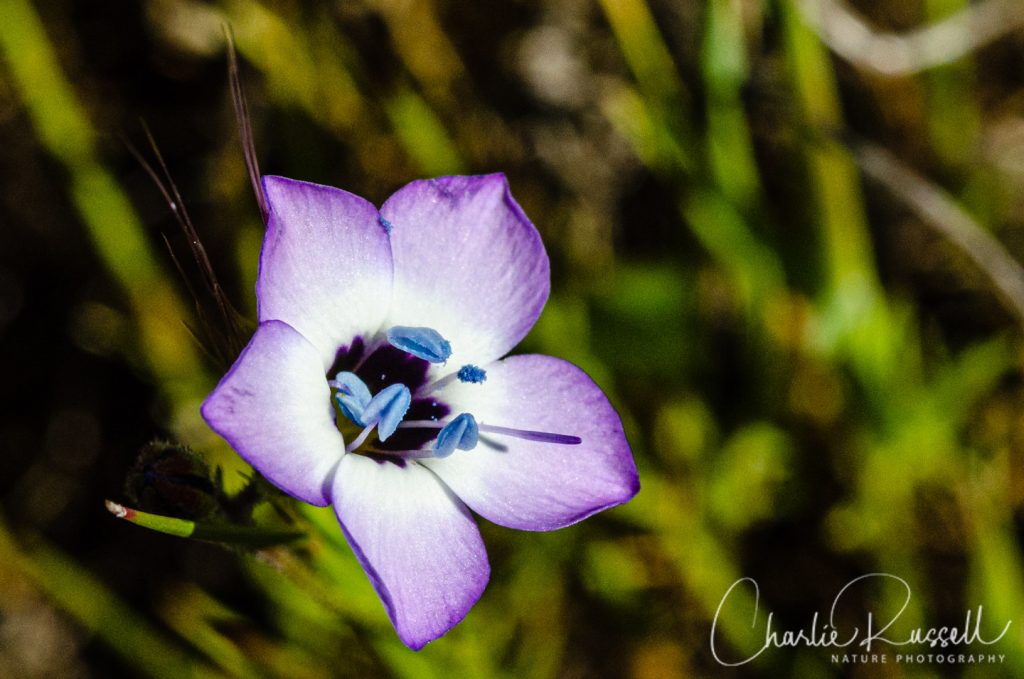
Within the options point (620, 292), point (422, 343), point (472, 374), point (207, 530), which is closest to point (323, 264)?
point (422, 343)

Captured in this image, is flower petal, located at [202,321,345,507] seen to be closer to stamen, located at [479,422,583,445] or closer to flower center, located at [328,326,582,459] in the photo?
flower center, located at [328,326,582,459]

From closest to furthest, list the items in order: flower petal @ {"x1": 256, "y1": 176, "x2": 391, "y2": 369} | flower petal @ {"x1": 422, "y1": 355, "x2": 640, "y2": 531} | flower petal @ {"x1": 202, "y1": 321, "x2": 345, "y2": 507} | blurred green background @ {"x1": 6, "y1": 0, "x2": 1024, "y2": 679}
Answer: flower petal @ {"x1": 202, "y1": 321, "x2": 345, "y2": 507} < flower petal @ {"x1": 256, "y1": 176, "x2": 391, "y2": 369} < flower petal @ {"x1": 422, "y1": 355, "x2": 640, "y2": 531} < blurred green background @ {"x1": 6, "y1": 0, "x2": 1024, "y2": 679}

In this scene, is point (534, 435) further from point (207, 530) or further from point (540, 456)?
point (207, 530)

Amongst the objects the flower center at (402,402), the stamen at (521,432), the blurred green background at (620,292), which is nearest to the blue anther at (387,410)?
the flower center at (402,402)

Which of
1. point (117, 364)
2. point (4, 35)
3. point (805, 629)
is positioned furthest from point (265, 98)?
point (805, 629)

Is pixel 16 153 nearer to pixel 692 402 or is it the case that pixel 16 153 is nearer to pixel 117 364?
pixel 117 364

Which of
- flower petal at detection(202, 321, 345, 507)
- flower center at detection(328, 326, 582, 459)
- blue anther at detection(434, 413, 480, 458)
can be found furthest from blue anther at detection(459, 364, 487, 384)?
flower petal at detection(202, 321, 345, 507)
